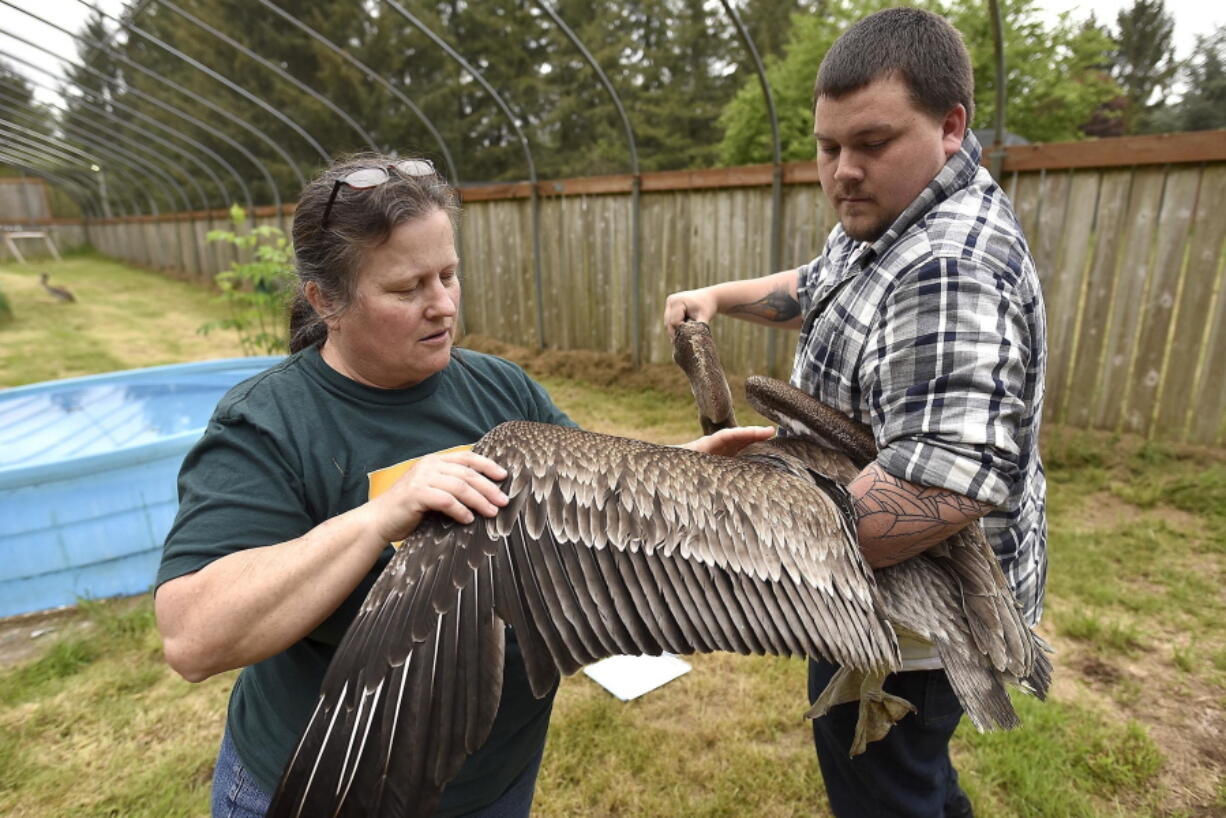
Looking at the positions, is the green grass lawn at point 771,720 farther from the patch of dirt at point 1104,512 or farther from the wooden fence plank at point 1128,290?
the wooden fence plank at point 1128,290

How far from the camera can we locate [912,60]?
1802 millimetres

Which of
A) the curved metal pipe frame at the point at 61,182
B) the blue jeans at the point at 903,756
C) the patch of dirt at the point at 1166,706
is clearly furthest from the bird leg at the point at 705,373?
the curved metal pipe frame at the point at 61,182

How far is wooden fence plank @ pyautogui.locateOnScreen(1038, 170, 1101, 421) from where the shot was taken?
6152 millimetres

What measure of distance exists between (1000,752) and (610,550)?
2.86m

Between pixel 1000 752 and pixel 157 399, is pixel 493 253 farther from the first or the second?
pixel 1000 752

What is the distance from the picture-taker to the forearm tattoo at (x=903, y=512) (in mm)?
1707

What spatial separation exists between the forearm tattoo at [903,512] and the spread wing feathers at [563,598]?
0.15 meters

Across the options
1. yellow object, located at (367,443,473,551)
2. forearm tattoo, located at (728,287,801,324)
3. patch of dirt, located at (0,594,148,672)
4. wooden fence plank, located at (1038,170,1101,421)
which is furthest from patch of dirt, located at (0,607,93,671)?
wooden fence plank, located at (1038,170,1101,421)

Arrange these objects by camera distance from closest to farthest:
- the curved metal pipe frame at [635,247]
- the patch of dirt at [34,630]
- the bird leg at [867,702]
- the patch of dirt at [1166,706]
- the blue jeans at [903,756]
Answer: the bird leg at [867,702] < the blue jeans at [903,756] < the patch of dirt at [1166,706] < the patch of dirt at [34,630] < the curved metal pipe frame at [635,247]

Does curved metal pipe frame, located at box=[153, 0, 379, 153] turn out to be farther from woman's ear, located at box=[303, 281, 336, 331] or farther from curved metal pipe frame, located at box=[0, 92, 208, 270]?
curved metal pipe frame, located at box=[0, 92, 208, 270]

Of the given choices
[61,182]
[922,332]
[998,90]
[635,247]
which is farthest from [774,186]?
[61,182]

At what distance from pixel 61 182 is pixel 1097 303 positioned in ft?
136

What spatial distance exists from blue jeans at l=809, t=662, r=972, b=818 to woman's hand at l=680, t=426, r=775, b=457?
92 centimetres

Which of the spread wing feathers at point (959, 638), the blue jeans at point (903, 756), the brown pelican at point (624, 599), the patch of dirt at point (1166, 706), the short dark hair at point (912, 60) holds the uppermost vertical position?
the short dark hair at point (912, 60)
